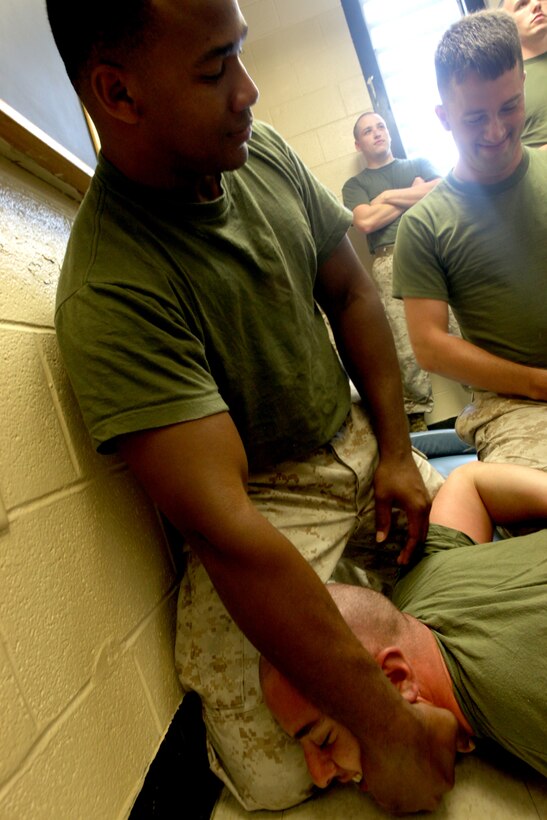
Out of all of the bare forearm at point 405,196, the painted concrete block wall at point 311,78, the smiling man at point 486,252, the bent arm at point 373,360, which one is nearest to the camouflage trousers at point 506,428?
the smiling man at point 486,252

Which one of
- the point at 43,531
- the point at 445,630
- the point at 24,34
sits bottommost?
the point at 445,630

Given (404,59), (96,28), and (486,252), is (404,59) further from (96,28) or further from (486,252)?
(96,28)

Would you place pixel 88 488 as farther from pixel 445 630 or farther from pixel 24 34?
→ pixel 24 34

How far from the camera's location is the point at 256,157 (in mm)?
988

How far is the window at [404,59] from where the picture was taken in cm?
308

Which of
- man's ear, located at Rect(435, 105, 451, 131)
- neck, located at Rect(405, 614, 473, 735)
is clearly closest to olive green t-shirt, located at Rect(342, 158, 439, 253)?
man's ear, located at Rect(435, 105, 451, 131)

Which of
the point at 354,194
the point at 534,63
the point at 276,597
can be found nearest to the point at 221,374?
the point at 276,597

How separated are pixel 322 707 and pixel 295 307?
0.62m

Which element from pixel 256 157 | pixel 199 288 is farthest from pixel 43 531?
pixel 256 157

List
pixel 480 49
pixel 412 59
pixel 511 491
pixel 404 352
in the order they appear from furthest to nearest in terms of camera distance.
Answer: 1. pixel 412 59
2. pixel 404 352
3. pixel 480 49
4. pixel 511 491

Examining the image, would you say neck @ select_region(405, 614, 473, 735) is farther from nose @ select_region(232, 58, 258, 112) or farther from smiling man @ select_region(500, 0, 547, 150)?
smiling man @ select_region(500, 0, 547, 150)

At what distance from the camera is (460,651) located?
797mm

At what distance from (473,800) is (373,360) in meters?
0.75

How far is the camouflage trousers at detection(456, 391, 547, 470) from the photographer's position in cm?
122
